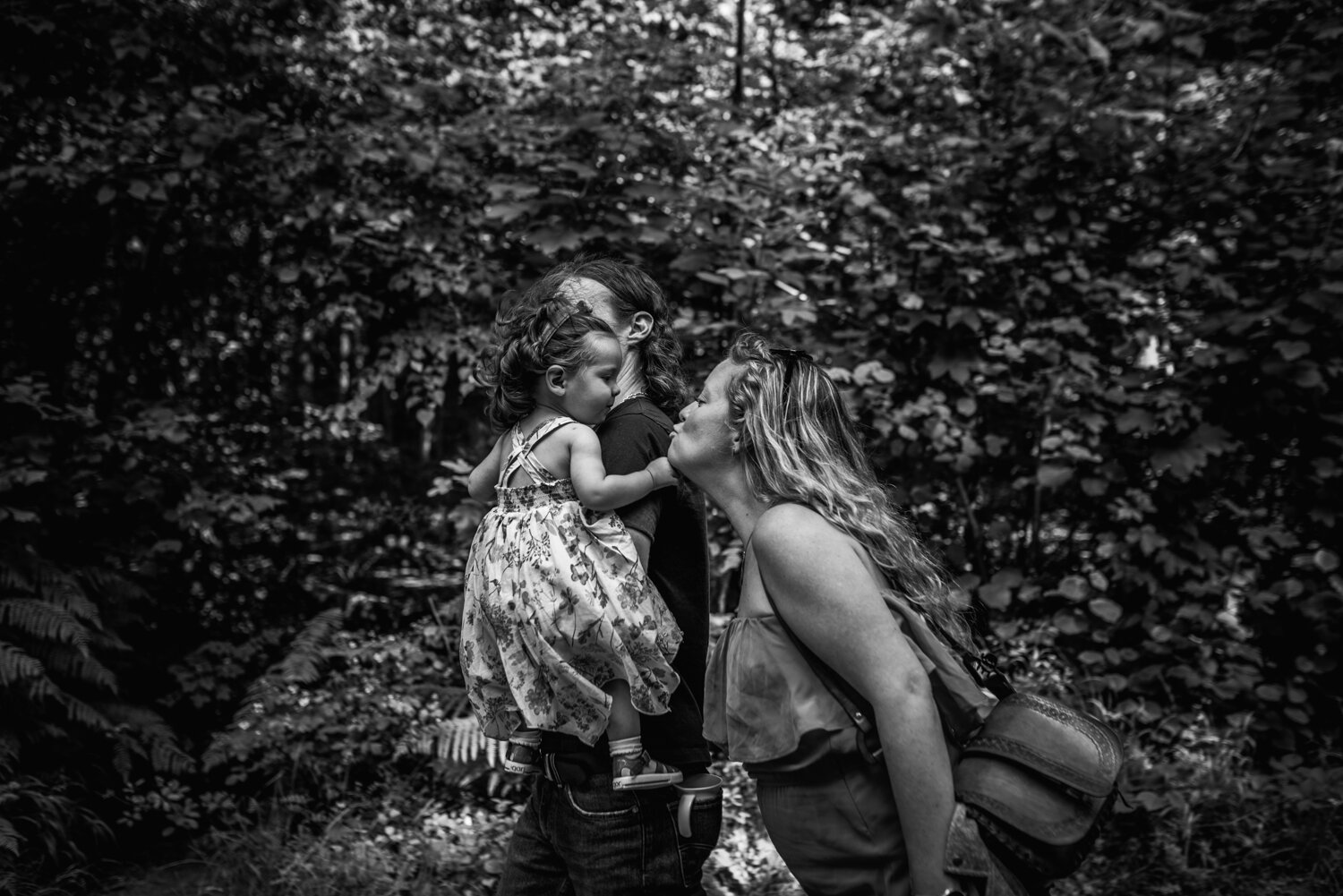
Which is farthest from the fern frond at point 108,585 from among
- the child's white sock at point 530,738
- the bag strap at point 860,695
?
the bag strap at point 860,695

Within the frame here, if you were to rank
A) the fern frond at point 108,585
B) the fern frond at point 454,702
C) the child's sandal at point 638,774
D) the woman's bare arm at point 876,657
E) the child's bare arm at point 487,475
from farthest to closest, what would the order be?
the fern frond at point 108,585 < the fern frond at point 454,702 < the child's bare arm at point 487,475 < the child's sandal at point 638,774 < the woman's bare arm at point 876,657

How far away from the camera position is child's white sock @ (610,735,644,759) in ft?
5.35

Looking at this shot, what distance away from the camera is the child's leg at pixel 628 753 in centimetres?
161

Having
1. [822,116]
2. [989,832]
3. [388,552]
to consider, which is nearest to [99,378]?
[388,552]

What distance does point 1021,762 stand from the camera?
53.1 inches

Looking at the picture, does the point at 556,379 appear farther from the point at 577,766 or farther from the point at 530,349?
the point at 577,766

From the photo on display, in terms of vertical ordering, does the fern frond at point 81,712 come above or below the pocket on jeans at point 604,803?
below

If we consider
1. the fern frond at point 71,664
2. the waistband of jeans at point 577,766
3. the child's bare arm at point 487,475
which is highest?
the child's bare arm at point 487,475

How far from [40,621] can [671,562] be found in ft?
10.9

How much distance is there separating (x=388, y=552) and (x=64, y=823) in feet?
7.26

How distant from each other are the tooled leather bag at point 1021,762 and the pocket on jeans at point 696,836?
416mm

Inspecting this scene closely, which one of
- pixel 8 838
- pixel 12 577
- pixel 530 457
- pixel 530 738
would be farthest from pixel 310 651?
pixel 530 457

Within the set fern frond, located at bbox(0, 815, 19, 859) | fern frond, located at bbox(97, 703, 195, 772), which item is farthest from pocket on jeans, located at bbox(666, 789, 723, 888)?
fern frond, located at bbox(97, 703, 195, 772)

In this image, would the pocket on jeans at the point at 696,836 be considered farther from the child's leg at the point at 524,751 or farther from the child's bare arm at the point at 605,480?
the child's bare arm at the point at 605,480
